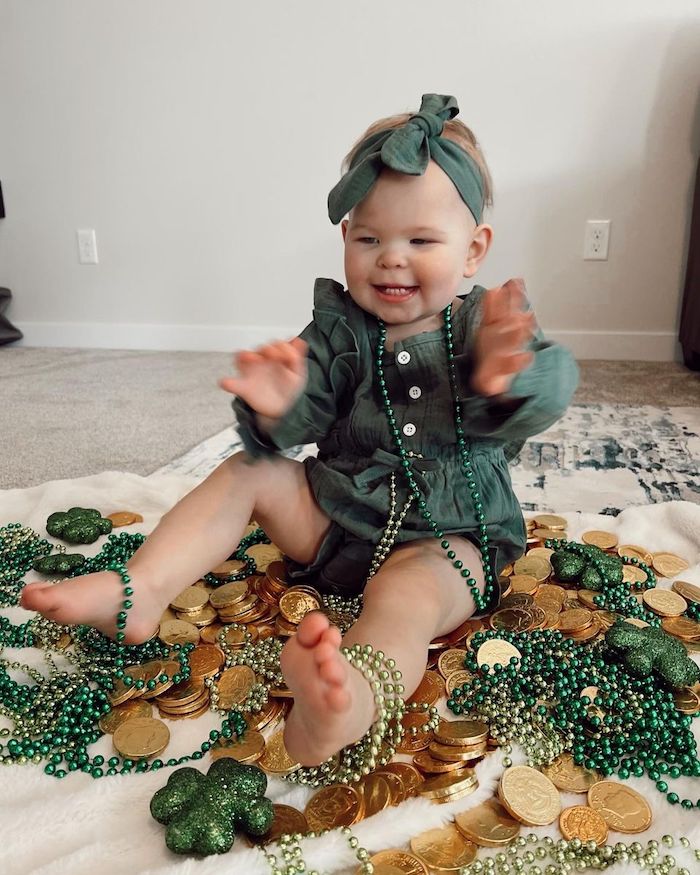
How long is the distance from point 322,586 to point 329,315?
315 millimetres

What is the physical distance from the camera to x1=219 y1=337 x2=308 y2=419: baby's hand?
2.42 ft

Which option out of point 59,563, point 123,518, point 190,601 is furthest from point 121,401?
point 190,601

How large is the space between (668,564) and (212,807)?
2.20ft

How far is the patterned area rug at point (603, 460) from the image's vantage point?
125 cm

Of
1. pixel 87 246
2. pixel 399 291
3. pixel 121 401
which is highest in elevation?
pixel 399 291

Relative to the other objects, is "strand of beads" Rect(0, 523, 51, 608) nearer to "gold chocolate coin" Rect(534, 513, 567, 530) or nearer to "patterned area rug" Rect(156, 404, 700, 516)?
"patterned area rug" Rect(156, 404, 700, 516)

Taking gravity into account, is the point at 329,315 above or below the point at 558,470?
above

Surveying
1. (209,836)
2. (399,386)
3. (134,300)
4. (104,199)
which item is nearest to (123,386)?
(134,300)

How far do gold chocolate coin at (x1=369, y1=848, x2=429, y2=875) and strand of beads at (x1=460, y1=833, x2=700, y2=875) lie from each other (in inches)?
1.3

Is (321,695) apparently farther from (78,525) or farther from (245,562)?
(78,525)

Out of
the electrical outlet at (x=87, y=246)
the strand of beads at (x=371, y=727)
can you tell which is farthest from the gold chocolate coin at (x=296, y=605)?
the electrical outlet at (x=87, y=246)

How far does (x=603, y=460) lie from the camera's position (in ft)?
4.64

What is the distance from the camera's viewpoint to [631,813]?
60 cm

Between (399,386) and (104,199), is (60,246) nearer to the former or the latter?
(104,199)
